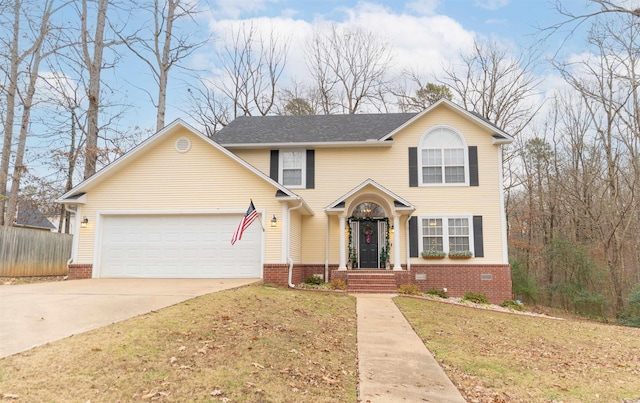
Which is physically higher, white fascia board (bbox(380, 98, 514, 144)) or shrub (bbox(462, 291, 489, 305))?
white fascia board (bbox(380, 98, 514, 144))

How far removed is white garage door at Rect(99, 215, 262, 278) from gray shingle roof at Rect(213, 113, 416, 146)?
12.2ft

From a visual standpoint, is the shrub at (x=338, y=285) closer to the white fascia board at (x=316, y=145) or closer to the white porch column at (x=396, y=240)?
the white porch column at (x=396, y=240)

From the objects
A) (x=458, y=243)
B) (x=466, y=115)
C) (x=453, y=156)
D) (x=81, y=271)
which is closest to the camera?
(x=81, y=271)

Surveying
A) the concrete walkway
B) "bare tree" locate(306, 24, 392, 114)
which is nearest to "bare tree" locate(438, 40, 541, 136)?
"bare tree" locate(306, 24, 392, 114)

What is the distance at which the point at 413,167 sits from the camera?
600 inches

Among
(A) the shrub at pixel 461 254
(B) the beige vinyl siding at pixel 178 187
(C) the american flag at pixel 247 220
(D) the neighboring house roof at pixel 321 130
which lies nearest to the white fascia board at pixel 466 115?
(D) the neighboring house roof at pixel 321 130

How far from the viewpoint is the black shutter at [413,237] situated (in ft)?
48.1

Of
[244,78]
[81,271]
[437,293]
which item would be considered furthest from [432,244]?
[244,78]

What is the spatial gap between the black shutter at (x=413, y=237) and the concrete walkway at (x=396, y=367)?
20.2 ft

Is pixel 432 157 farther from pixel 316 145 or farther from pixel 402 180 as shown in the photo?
pixel 316 145

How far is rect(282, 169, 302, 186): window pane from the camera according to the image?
1556 centimetres

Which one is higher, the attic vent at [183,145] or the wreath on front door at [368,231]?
the attic vent at [183,145]

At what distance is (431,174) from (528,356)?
9368 millimetres

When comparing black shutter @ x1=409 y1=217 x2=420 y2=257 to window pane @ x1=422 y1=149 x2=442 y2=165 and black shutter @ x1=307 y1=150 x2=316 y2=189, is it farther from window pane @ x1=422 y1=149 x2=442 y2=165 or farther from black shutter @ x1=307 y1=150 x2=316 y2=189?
black shutter @ x1=307 y1=150 x2=316 y2=189
